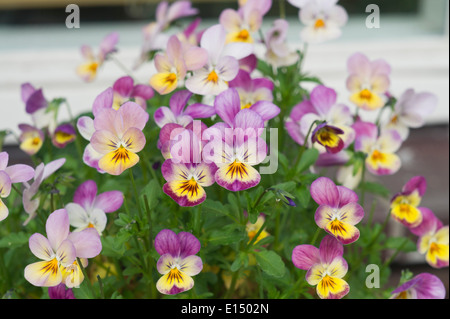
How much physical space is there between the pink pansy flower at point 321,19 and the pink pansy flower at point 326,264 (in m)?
0.36

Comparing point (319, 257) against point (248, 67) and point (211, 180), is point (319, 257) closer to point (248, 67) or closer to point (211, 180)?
point (211, 180)

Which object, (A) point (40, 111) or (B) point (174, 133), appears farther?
(A) point (40, 111)

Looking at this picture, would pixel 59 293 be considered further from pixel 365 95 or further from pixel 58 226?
pixel 365 95

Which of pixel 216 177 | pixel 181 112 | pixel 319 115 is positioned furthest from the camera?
pixel 319 115

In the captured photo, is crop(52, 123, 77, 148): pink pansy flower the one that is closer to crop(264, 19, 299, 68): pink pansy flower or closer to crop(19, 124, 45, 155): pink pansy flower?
crop(19, 124, 45, 155): pink pansy flower

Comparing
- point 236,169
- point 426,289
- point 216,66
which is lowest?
point 426,289

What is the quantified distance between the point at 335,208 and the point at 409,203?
231 millimetres

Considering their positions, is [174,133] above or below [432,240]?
above

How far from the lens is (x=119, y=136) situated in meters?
0.60

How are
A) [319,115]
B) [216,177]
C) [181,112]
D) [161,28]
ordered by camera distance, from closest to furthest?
[216,177] → [181,112] → [319,115] → [161,28]

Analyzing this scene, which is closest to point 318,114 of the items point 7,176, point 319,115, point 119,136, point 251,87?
point 319,115

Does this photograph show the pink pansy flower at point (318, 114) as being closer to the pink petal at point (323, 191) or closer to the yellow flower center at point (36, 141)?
the pink petal at point (323, 191)
